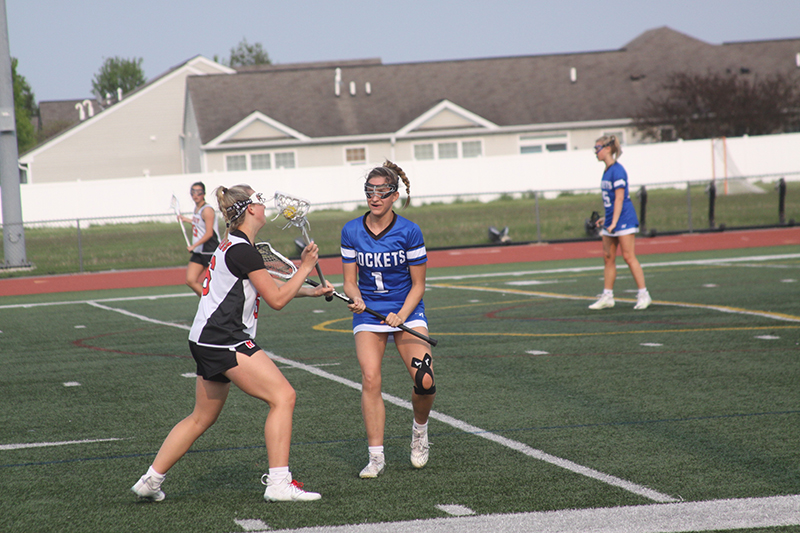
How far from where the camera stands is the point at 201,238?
12695 mm

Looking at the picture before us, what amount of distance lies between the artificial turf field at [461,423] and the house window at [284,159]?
100 ft

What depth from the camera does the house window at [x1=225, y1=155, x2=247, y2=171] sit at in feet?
138

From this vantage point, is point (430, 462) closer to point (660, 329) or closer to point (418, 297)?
point (418, 297)

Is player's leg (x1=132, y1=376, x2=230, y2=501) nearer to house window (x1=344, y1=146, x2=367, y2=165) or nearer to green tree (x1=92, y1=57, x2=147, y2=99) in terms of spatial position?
house window (x1=344, y1=146, x2=367, y2=165)

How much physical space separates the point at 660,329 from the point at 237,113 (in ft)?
119

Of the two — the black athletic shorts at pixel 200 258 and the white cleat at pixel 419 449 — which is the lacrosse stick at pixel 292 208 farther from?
the black athletic shorts at pixel 200 258

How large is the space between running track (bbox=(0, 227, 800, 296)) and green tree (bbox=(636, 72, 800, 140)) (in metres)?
18.4

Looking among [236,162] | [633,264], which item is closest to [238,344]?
[633,264]

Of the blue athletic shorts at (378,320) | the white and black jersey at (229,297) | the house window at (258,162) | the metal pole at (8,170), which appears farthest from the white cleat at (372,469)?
the house window at (258,162)

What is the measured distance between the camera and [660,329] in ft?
34.0

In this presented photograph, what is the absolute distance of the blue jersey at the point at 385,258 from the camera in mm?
5414

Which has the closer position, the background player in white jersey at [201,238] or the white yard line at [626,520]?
the white yard line at [626,520]

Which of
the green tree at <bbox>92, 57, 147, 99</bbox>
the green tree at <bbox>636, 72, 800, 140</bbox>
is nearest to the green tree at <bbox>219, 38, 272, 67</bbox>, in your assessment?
the green tree at <bbox>92, 57, 147, 99</bbox>

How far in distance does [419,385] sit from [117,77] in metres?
108
